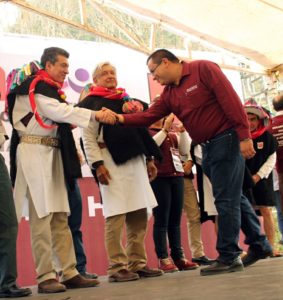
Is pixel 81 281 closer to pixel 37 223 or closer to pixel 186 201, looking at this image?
pixel 37 223

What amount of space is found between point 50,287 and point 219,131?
126 centimetres

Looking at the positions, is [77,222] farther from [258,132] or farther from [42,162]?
[258,132]

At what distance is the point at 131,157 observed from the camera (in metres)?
3.37

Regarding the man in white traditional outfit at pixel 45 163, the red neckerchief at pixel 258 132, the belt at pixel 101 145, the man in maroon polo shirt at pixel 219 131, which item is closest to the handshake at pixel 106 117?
the man in white traditional outfit at pixel 45 163

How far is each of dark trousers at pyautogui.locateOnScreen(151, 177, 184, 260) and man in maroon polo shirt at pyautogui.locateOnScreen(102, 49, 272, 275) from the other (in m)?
0.84

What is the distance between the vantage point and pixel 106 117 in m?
3.22

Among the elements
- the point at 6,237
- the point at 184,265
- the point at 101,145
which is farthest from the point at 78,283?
the point at 184,265

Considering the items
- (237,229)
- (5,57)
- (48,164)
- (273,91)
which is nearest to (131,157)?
(48,164)

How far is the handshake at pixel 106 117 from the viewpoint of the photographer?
10.5 feet

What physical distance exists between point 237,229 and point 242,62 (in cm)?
392

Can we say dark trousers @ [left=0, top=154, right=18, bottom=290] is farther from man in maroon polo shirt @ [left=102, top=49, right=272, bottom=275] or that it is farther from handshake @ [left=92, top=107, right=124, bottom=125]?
man in maroon polo shirt @ [left=102, top=49, right=272, bottom=275]

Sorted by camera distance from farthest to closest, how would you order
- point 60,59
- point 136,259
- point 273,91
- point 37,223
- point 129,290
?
1. point 273,91
2. point 136,259
3. point 60,59
4. point 37,223
5. point 129,290

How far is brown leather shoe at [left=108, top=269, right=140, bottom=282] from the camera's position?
3.13 metres

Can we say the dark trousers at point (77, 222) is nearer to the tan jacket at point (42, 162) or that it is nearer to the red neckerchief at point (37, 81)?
the tan jacket at point (42, 162)
